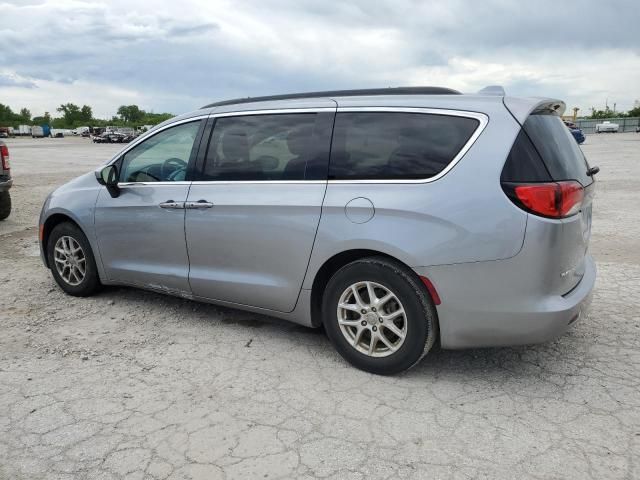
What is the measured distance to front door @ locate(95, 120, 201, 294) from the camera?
14.4ft

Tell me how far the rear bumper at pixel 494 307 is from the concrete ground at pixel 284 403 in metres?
0.37

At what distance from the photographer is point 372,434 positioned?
2930mm

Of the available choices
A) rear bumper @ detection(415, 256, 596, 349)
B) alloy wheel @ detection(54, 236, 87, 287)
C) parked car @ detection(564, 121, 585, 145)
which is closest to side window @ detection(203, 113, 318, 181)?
rear bumper @ detection(415, 256, 596, 349)

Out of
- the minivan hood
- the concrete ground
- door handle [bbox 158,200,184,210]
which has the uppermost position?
the minivan hood

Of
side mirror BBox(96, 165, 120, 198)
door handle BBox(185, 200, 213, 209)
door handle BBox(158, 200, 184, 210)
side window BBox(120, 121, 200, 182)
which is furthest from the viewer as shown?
side mirror BBox(96, 165, 120, 198)

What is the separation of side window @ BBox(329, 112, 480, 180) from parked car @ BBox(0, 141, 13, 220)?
274 inches

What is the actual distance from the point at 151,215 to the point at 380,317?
2096 mm

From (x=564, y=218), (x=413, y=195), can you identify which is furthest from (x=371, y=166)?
A: (x=564, y=218)

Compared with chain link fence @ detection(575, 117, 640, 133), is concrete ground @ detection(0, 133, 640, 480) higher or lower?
lower

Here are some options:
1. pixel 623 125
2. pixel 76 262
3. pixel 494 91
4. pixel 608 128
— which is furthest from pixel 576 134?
pixel 623 125

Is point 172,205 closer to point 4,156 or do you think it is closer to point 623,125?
point 4,156

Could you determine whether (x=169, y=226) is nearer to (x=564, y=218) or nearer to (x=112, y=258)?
(x=112, y=258)

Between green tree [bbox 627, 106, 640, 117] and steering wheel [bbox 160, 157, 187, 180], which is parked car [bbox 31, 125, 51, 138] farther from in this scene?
steering wheel [bbox 160, 157, 187, 180]

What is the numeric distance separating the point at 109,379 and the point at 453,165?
2476 mm
